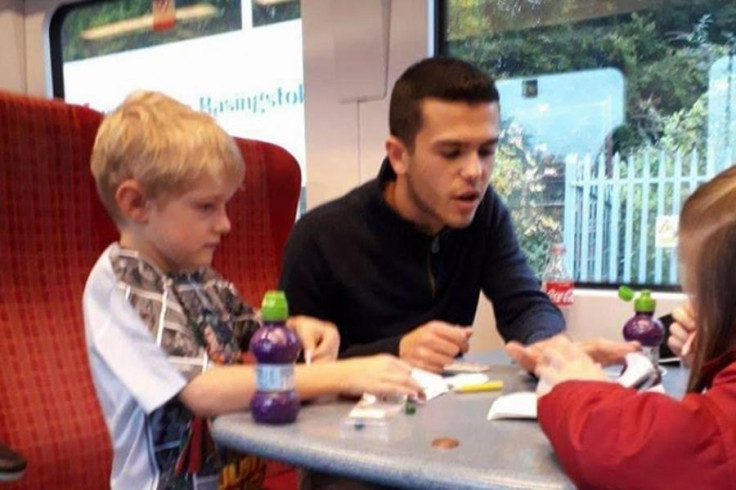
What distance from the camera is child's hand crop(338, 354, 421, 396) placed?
1002 mm

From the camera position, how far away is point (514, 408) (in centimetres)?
97

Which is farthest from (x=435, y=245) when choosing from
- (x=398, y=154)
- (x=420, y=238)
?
(x=398, y=154)

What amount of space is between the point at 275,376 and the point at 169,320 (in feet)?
0.65

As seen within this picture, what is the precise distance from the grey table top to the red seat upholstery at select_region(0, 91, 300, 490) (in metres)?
0.70

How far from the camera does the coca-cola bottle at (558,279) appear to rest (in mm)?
2086

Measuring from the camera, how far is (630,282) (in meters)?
2.09

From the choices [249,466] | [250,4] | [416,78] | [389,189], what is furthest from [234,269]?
[250,4]

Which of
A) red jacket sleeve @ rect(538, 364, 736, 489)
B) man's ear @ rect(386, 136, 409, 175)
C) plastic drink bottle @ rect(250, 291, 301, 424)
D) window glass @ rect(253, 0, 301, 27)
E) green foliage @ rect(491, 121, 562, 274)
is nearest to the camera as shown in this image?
red jacket sleeve @ rect(538, 364, 736, 489)

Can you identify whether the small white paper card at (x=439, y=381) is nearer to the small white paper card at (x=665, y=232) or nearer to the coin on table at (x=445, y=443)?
the coin on table at (x=445, y=443)

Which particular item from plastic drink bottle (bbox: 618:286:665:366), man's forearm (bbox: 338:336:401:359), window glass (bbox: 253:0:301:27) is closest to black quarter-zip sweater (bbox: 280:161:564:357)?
man's forearm (bbox: 338:336:401:359)

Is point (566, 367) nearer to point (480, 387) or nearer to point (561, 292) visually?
point (480, 387)

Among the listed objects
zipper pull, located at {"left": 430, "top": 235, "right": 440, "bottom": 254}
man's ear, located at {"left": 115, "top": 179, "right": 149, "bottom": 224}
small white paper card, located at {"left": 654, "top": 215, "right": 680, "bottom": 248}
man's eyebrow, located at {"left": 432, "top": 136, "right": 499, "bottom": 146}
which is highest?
man's eyebrow, located at {"left": 432, "top": 136, "right": 499, "bottom": 146}

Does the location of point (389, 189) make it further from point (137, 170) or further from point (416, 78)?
point (137, 170)

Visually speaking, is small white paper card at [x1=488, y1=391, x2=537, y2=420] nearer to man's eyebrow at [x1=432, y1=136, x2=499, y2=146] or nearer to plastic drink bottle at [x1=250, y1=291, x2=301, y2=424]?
plastic drink bottle at [x1=250, y1=291, x2=301, y2=424]
